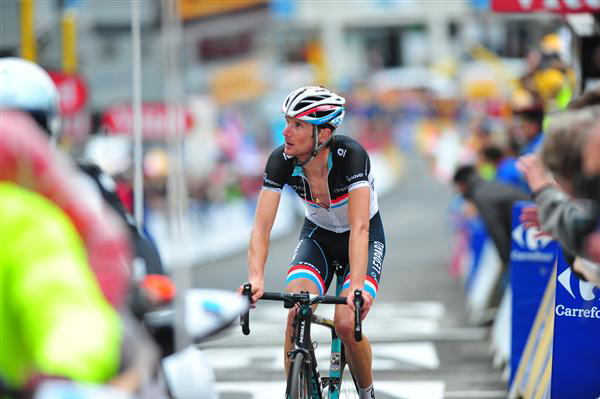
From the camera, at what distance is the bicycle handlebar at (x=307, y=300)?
228 inches

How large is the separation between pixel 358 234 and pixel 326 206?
0.58 metres

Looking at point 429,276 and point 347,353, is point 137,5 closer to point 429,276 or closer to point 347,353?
point 347,353

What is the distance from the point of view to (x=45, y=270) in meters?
2.30

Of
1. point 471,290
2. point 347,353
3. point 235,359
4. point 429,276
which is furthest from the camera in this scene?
point 429,276

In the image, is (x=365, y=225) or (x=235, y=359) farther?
(x=235, y=359)

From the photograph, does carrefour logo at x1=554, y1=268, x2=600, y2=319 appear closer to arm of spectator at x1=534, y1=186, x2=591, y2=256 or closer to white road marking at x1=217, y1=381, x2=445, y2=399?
arm of spectator at x1=534, y1=186, x2=591, y2=256

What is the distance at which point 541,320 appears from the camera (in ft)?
25.9

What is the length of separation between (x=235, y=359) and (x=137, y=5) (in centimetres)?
533

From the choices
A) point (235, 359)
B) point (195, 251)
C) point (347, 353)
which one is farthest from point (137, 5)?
point (195, 251)

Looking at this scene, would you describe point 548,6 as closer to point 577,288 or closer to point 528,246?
point 528,246

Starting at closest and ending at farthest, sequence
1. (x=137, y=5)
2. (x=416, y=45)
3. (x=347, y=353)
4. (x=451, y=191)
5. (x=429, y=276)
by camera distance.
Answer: (x=137, y=5) < (x=347, y=353) < (x=429, y=276) < (x=451, y=191) < (x=416, y=45)

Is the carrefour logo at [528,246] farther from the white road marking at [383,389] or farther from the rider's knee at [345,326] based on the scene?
the rider's knee at [345,326]

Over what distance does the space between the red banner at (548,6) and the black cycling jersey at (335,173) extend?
3548 mm

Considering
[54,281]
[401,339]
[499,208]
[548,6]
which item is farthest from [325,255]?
[401,339]
